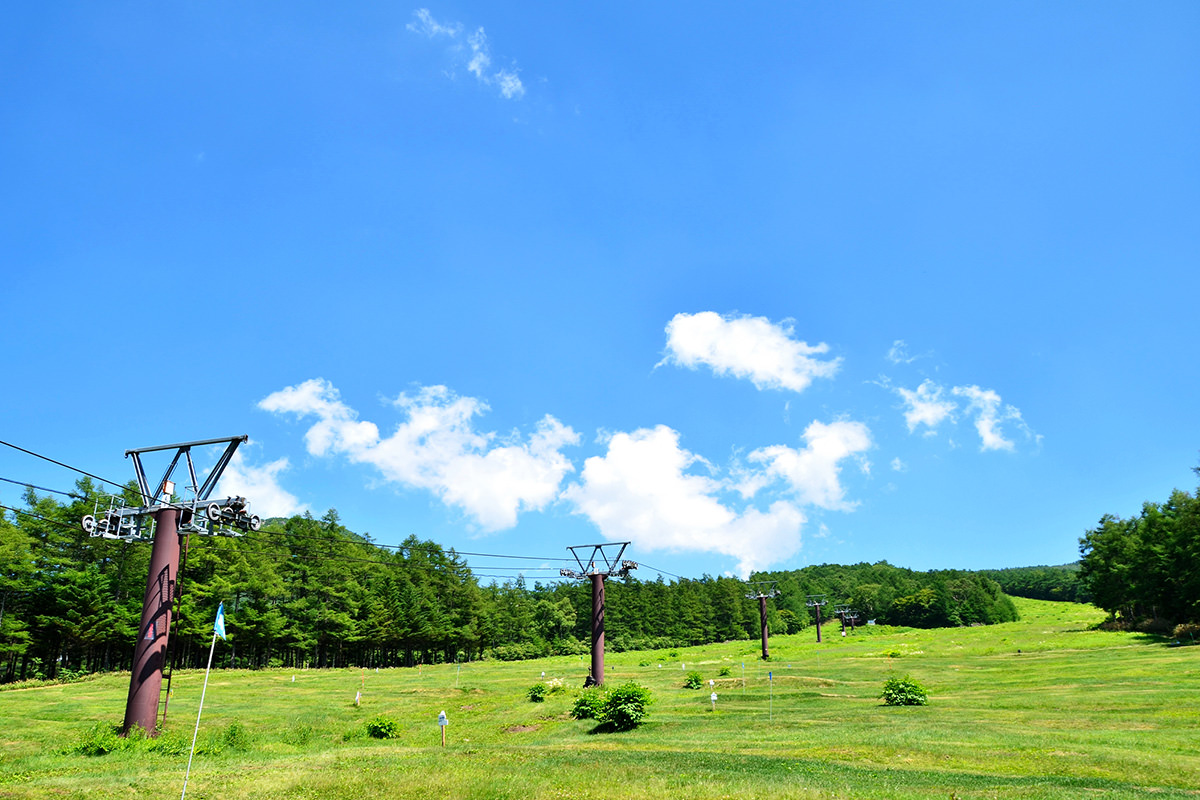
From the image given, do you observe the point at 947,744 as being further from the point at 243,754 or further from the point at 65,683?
the point at 65,683

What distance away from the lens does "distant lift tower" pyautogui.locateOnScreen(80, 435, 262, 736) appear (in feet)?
102

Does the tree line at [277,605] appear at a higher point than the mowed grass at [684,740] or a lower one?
higher

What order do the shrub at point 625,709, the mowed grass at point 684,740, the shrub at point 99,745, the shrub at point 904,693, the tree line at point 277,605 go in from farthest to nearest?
1. the tree line at point 277,605
2. the shrub at point 904,693
3. the shrub at point 625,709
4. the shrub at point 99,745
5. the mowed grass at point 684,740

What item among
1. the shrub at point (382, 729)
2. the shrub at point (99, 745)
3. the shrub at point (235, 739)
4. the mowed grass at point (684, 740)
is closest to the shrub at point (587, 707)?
the mowed grass at point (684, 740)

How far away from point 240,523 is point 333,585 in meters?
74.9

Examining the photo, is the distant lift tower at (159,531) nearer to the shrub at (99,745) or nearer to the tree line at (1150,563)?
the shrub at (99,745)

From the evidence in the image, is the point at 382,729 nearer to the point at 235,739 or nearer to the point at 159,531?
the point at 235,739

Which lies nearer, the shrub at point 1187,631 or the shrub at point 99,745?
the shrub at point 99,745

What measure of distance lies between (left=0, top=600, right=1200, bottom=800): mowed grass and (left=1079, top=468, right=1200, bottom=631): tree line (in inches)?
832

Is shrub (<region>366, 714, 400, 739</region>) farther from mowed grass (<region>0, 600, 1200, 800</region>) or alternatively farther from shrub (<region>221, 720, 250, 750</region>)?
shrub (<region>221, 720, 250, 750</region>)

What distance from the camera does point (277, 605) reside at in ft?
324

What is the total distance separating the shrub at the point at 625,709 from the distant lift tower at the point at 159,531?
21.9 metres

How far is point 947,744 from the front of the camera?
2922 centimetres

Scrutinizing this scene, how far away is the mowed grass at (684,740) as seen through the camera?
21.9 metres
